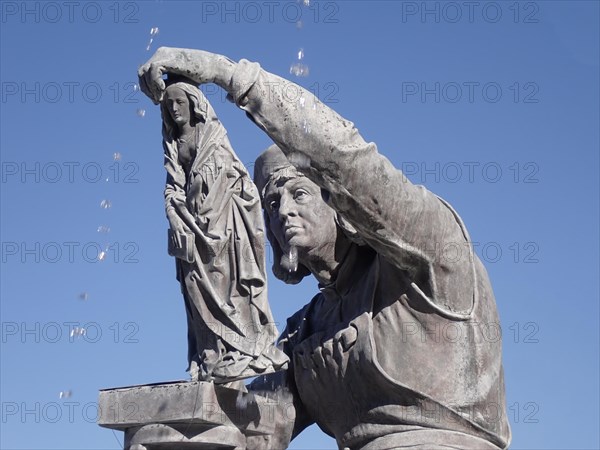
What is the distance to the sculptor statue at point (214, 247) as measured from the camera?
621 cm

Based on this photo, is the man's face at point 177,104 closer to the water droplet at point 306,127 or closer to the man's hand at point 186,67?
the man's hand at point 186,67

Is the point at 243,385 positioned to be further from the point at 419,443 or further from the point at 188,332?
the point at 419,443

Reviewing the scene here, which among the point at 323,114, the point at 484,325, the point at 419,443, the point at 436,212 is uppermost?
the point at 323,114

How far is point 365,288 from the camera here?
6758mm

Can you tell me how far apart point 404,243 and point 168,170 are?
54.0 inches

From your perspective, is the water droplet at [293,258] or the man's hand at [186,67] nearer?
the man's hand at [186,67]

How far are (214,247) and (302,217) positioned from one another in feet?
1.97

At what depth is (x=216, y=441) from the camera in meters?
5.98

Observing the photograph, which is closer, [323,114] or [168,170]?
[323,114]

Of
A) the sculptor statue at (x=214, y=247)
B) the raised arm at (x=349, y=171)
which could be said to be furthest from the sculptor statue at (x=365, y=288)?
the sculptor statue at (x=214, y=247)

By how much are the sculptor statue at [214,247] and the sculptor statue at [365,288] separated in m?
0.25

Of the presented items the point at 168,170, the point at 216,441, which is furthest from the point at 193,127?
the point at 216,441

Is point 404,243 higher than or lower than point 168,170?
lower

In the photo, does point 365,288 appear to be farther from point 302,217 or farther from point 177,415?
point 177,415
